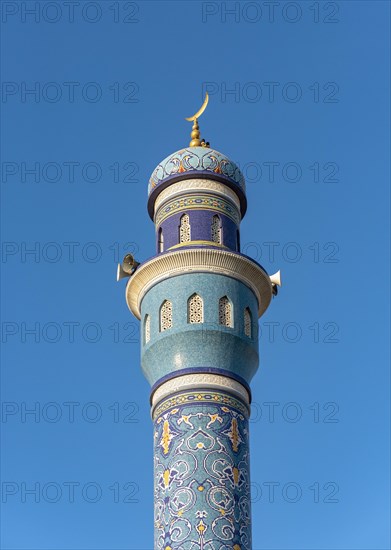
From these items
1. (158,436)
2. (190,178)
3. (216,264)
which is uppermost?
(190,178)

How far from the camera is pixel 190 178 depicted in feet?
60.8

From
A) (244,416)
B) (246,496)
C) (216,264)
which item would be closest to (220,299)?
(216,264)

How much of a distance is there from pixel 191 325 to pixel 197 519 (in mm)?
2610

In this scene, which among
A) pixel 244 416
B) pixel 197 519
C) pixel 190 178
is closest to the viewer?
pixel 197 519

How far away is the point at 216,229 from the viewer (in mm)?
18328

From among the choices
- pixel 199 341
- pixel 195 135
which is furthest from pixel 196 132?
pixel 199 341

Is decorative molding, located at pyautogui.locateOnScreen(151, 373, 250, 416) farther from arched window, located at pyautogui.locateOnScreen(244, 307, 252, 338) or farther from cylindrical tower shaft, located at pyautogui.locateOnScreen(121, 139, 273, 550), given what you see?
arched window, located at pyautogui.locateOnScreen(244, 307, 252, 338)

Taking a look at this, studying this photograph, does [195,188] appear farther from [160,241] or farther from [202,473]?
[202,473]

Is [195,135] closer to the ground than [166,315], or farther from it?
farther from it

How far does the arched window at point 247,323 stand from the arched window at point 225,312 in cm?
28

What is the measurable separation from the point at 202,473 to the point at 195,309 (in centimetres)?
229

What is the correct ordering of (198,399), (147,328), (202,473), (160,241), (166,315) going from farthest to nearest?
(160,241)
(147,328)
(166,315)
(198,399)
(202,473)

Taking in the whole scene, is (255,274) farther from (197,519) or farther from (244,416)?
(197,519)

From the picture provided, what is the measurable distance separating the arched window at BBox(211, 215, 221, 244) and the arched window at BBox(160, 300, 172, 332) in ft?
3.92
